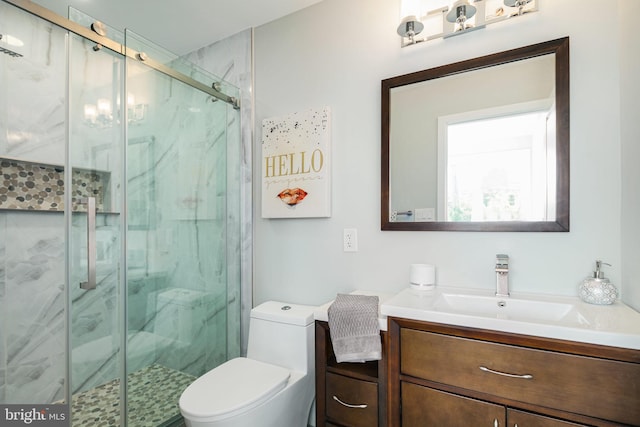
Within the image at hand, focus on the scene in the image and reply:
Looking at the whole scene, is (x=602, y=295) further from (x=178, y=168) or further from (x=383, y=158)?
(x=178, y=168)

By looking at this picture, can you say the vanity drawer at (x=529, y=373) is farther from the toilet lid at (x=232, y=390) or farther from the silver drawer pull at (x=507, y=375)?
the toilet lid at (x=232, y=390)

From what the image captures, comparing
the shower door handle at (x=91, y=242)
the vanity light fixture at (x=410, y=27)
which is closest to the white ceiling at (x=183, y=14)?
the vanity light fixture at (x=410, y=27)

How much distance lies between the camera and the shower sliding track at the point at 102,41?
4.16 ft

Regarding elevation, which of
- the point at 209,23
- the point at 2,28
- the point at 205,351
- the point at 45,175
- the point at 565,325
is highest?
the point at 209,23

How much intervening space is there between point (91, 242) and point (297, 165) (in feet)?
3.51

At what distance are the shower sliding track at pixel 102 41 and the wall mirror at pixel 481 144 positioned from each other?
1.08 metres

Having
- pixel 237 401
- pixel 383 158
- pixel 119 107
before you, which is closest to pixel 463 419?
pixel 237 401

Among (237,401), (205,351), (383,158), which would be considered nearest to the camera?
(237,401)

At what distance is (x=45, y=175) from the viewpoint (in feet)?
6.15

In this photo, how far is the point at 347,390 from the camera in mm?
1355

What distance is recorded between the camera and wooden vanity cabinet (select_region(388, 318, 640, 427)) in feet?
2.98

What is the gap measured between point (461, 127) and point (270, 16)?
1387mm

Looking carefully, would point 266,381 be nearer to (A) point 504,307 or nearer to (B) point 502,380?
(B) point 502,380

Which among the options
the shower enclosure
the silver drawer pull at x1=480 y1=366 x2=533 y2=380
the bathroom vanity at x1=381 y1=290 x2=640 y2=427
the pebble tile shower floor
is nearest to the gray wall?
the bathroom vanity at x1=381 y1=290 x2=640 y2=427
